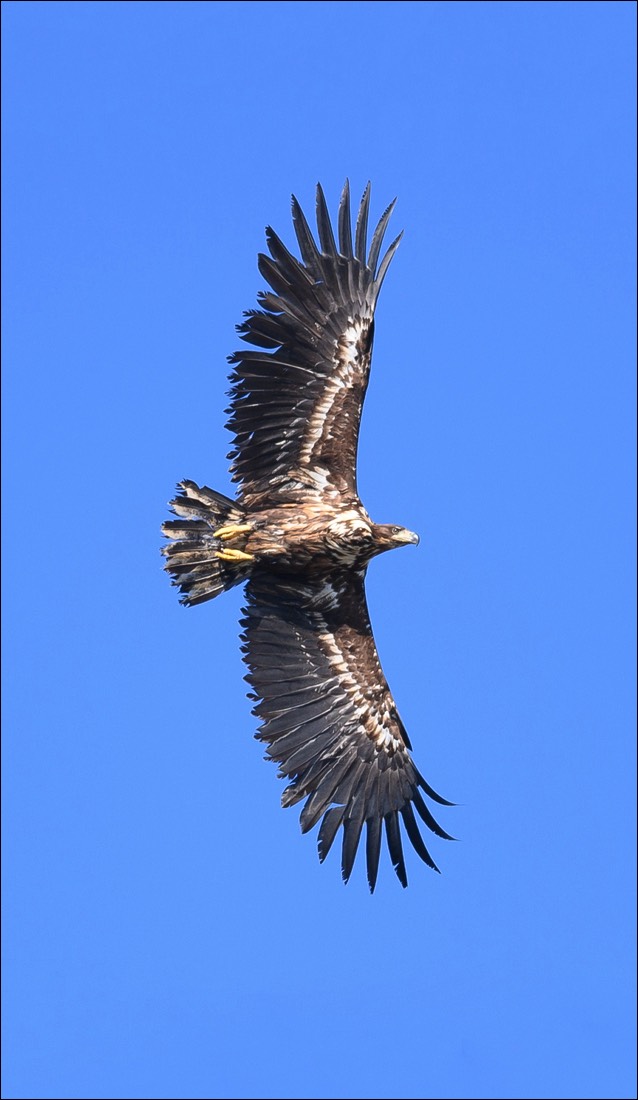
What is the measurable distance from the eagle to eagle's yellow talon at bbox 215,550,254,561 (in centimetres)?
2

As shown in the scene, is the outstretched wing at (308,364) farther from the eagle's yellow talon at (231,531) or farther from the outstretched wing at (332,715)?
the outstretched wing at (332,715)

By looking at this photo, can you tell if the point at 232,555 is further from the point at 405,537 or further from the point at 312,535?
the point at 405,537

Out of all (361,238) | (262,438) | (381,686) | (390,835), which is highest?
(361,238)

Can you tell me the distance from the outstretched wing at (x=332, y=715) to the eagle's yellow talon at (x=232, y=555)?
0.57m

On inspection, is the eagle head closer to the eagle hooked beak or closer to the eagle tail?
the eagle hooked beak

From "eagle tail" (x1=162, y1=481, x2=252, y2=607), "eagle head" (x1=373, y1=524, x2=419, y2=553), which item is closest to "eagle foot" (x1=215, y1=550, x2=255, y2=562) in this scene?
"eagle tail" (x1=162, y1=481, x2=252, y2=607)

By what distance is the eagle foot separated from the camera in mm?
17578

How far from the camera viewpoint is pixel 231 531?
1753 centimetres

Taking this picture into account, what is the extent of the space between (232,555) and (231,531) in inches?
8.2

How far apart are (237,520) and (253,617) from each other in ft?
3.37

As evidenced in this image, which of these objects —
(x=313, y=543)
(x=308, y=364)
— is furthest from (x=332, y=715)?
(x=308, y=364)

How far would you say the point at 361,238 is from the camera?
17.7 m

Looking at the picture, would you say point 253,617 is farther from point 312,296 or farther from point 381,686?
point 312,296

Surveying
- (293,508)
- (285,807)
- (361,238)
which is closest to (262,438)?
(293,508)
